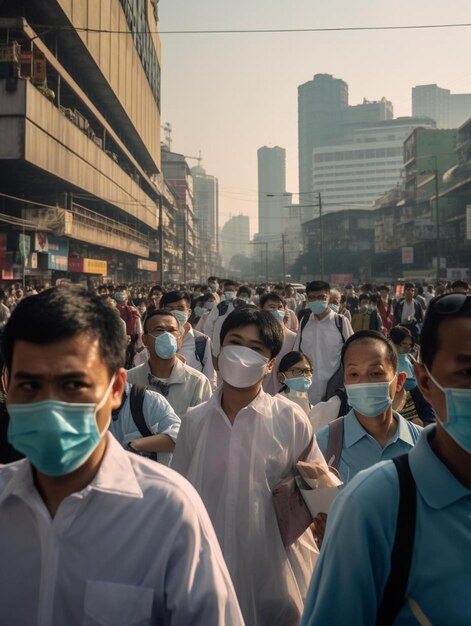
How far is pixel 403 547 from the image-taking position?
1606 millimetres

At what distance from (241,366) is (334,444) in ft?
1.90

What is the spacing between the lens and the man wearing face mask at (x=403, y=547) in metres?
1.58

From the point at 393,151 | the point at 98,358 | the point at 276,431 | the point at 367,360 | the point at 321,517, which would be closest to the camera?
the point at 98,358

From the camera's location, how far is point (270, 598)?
2.93 m

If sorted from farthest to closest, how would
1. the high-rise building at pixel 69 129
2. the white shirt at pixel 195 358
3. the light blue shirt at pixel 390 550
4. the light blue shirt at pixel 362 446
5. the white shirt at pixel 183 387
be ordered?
the high-rise building at pixel 69 129 → the white shirt at pixel 195 358 → the white shirt at pixel 183 387 → the light blue shirt at pixel 362 446 → the light blue shirt at pixel 390 550

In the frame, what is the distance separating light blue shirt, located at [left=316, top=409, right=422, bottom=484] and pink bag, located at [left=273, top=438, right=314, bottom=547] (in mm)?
369

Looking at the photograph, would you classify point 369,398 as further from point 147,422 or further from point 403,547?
point 403,547

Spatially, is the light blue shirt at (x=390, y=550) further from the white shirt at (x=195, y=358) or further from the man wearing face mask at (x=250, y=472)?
the white shirt at (x=195, y=358)

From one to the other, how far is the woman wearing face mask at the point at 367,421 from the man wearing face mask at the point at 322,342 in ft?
11.2

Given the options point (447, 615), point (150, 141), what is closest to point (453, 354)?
point (447, 615)

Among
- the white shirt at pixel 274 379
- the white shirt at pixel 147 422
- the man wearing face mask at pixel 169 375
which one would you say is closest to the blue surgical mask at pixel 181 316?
the white shirt at pixel 274 379

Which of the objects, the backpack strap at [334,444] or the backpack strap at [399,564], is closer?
the backpack strap at [399,564]

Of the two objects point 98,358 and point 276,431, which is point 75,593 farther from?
point 276,431

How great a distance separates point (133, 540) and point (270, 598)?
4.56 feet
